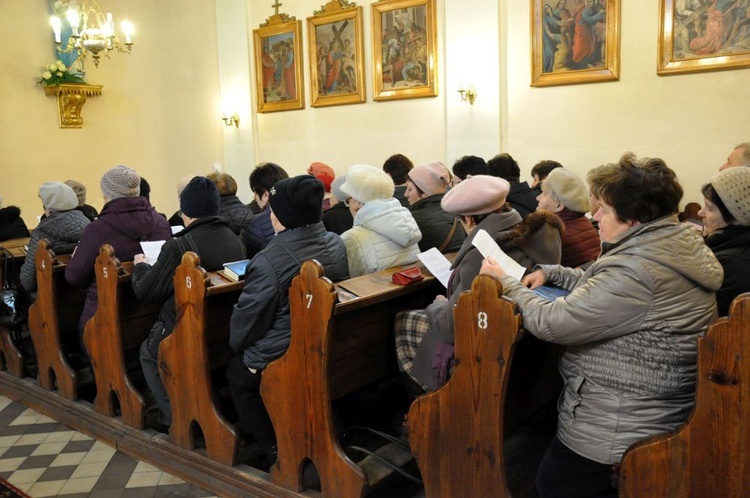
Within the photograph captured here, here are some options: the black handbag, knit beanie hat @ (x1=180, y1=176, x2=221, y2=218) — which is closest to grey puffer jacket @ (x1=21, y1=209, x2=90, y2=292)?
the black handbag

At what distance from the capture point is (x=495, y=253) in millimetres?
2531

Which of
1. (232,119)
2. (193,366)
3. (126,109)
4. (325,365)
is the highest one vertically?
(126,109)

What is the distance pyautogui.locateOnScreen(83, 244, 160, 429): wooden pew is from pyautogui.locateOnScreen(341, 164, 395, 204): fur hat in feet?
4.32

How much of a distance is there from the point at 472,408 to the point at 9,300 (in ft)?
11.6

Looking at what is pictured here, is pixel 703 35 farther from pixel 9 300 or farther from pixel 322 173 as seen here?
pixel 9 300

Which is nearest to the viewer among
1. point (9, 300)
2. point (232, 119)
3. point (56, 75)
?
point (9, 300)

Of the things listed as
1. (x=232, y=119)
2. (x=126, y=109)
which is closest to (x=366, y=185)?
(x=126, y=109)

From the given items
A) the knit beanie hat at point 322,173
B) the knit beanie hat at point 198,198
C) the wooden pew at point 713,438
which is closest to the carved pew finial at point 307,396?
the knit beanie hat at point 198,198

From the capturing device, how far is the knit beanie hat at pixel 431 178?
13.9 ft

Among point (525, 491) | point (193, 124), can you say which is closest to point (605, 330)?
point (525, 491)

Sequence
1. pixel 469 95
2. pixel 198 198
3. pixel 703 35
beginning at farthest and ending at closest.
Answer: pixel 469 95
pixel 703 35
pixel 198 198

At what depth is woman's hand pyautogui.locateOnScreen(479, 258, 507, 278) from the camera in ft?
7.80

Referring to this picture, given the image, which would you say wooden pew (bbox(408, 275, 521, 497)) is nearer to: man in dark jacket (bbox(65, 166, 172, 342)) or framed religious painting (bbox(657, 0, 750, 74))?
man in dark jacket (bbox(65, 166, 172, 342))

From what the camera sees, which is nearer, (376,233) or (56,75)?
(376,233)
